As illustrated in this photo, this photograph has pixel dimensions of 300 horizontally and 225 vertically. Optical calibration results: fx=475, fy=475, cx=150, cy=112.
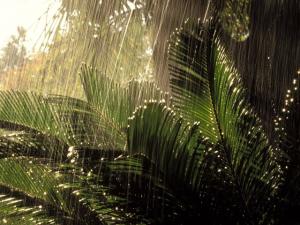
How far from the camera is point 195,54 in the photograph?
307cm

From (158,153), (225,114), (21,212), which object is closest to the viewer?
(158,153)

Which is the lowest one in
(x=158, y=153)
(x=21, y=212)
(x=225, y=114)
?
(x=21, y=212)

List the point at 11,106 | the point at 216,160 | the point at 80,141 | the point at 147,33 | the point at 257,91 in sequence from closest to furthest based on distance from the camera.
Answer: the point at 216,160, the point at 80,141, the point at 11,106, the point at 257,91, the point at 147,33

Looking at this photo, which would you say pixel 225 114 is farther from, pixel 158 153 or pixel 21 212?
pixel 21 212

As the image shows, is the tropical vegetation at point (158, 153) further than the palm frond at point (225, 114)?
No

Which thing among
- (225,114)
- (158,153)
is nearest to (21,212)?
(158,153)

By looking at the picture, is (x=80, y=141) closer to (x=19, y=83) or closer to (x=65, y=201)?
(x=65, y=201)

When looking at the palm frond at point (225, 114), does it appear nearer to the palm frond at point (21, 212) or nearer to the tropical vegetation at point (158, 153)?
the tropical vegetation at point (158, 153)

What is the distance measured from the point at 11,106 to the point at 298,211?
2.20 m

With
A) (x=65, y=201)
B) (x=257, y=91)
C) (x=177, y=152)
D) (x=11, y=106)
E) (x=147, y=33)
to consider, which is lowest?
(x=65, y=201)

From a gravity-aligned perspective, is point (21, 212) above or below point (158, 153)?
below

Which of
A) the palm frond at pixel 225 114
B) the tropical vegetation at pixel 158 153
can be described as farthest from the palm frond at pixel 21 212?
the palm frond at pixel 225 114

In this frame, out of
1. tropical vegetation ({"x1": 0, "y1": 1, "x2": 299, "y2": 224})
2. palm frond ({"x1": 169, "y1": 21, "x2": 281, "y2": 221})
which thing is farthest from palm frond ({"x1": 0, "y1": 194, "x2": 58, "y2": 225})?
palm frond ({"x1": 169, "y1": 21, "x2": 281, "y2": 221})

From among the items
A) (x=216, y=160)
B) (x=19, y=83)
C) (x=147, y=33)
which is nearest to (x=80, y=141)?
(x=216, y=160)
